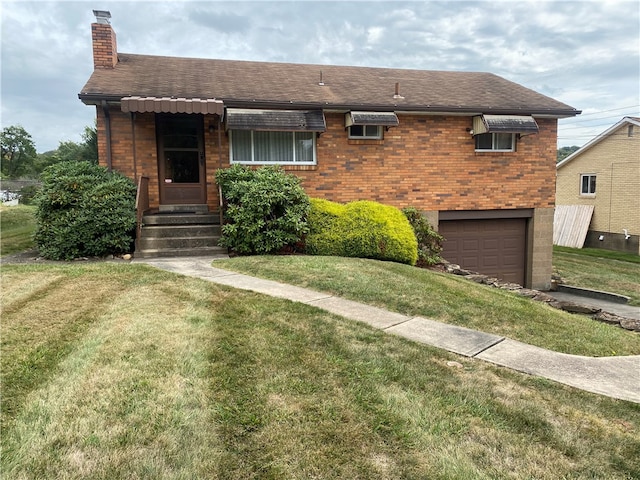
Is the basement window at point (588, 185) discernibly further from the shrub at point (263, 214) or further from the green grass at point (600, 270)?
the shrub at point (263, 214)

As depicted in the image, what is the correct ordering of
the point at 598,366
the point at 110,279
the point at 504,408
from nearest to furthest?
the point at 504,408 → the point at 598,366 → the point at 110,279

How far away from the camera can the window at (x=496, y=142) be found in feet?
40.3

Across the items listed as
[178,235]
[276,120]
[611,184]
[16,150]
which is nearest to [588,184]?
[611,184]

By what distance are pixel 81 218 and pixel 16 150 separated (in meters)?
67.9

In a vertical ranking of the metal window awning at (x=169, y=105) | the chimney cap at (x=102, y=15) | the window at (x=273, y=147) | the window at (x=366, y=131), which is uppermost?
the chimney cap at (x=102, y=15)

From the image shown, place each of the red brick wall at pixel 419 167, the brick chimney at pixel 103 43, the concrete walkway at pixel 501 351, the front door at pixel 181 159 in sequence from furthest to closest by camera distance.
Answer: the brick chimney at pixel 103 43, the red brick wall at pixel 419 167, the front door at pixel 181 159, the concrete walkway at pixel 501 351

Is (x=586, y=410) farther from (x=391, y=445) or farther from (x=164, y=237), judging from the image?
(x=164, y=237)

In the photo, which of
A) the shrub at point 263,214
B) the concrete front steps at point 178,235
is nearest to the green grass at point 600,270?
the shrub at point 263,214

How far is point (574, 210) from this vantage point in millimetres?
24125

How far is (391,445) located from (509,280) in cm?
1183

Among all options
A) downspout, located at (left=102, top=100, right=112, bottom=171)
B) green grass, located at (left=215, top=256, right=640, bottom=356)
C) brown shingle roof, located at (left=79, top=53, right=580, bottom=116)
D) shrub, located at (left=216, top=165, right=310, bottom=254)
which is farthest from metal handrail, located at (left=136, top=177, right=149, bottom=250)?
green grass, located at (left=215, top=256, right=640, bottom=356)

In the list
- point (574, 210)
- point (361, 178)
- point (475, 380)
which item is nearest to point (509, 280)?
point (361, 178)

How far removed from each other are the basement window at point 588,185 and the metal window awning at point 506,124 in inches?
575

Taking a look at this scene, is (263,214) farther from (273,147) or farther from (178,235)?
(273,147)
